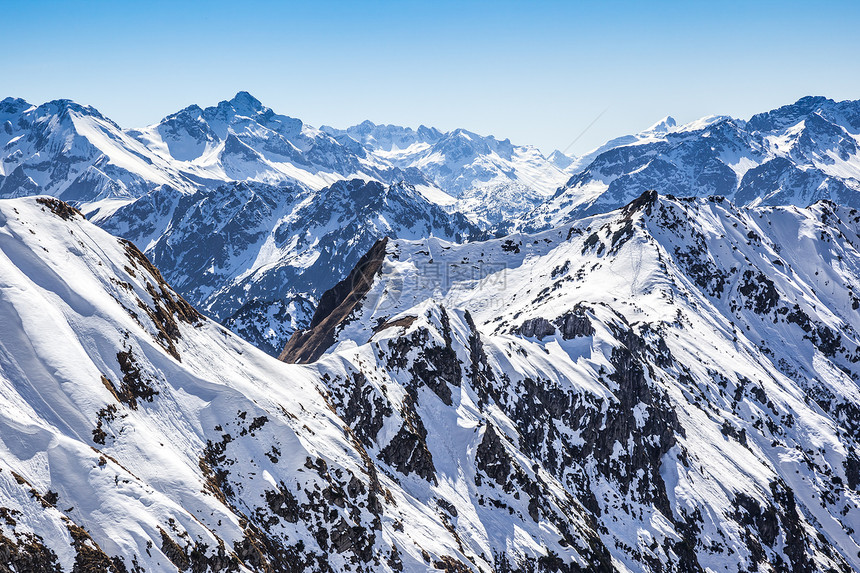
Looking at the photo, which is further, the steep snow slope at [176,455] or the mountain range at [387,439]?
the mountain range at [387,439]

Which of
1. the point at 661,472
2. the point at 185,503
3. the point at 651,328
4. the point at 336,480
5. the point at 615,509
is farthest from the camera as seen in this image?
the point at 651,328

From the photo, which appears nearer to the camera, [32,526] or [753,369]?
[32,526]

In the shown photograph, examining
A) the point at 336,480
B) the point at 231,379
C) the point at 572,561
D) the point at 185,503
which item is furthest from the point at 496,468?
the point at 185,503

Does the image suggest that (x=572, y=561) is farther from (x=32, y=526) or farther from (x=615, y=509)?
(x=32, y=526)

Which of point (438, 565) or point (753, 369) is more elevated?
point (753, 369)

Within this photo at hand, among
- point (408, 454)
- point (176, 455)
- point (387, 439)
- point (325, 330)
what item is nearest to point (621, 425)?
point (408, 454)

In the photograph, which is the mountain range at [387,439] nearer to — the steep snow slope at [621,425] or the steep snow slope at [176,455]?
the steep snow slope at [176,455]

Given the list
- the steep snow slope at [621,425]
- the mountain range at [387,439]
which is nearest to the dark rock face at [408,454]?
the steep snow slope at [621,425]

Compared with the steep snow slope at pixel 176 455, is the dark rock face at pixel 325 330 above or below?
below
